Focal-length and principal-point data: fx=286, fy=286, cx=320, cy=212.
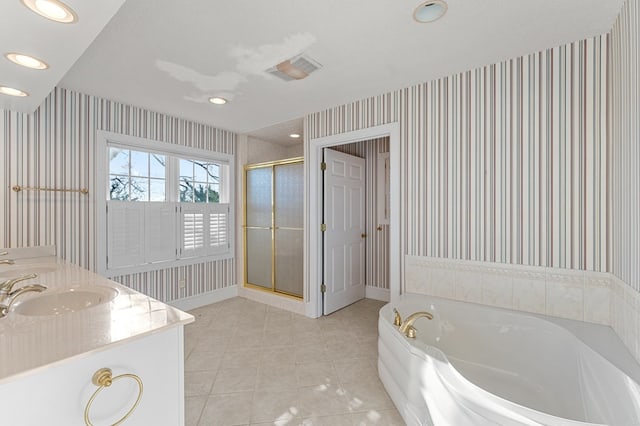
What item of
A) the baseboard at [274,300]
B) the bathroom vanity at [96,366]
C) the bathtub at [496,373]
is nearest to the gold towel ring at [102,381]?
the bathroom vanity at [96,366]

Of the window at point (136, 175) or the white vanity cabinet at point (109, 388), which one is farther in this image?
A: the window at point (136, 175)

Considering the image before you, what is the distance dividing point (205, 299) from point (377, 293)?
232 cm

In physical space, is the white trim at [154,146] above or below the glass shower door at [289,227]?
above

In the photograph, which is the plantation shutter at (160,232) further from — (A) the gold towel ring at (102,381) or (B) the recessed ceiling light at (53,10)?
(A) the gold towel ring at (102,381)

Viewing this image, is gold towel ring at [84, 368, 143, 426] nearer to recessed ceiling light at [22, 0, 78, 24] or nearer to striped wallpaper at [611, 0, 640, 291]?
recessed ceiling light at [22, 0, 78, 24]

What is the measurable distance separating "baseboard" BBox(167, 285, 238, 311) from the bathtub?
8.39 feet

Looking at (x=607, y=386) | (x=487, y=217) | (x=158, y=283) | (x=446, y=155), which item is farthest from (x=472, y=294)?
(x=158, y=283)

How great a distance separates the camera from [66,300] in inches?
58.2

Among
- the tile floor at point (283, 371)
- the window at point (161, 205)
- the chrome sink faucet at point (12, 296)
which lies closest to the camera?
the chrome sink faucet at point (12, 296)

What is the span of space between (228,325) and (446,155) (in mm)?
2757

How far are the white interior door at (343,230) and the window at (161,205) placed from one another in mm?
1512

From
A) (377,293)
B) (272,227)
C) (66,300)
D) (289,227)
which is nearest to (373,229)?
(377,293)

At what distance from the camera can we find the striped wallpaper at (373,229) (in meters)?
3.98

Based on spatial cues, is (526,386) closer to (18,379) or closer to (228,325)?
(18,379)
